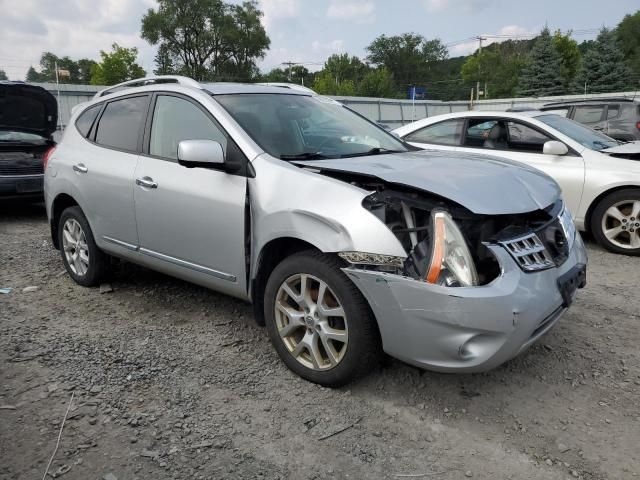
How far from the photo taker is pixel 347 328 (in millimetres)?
2650

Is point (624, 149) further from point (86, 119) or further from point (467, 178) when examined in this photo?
point (86, 119)

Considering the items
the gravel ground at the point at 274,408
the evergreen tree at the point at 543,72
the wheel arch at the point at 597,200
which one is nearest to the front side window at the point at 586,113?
the wheel arch at the point at 597,200

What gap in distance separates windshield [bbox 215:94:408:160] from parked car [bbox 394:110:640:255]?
2.65m

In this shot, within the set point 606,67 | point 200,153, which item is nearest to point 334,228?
point 200,153

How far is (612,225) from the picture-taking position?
18.4ft

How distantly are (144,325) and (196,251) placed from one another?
0.84 metres

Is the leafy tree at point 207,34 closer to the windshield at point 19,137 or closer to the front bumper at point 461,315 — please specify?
the windshield at point 19,137

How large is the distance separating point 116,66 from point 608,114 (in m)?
58.3

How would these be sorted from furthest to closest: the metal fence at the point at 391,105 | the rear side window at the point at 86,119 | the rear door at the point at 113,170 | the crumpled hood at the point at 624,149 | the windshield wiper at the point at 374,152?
the metal fence at the point at 391,105 < the crumpled hood at the point at 624,149 < the rear side window at the point at 86,119 < the rear door at the point at 113,170 < the windshield wiper at the point at 374,152

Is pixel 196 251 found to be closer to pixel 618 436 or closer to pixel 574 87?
pixel 618 436

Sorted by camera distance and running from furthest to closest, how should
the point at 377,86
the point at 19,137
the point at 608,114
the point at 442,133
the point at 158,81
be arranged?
the point at 377,86, the point at 608,114, the point at 19,137, the point at 442,133, the point at 158,81

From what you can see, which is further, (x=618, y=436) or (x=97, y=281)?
(x=97, y=281)

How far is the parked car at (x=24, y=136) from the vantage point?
7.44m

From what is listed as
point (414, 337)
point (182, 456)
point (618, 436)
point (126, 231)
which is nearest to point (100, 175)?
point (126, 231)
